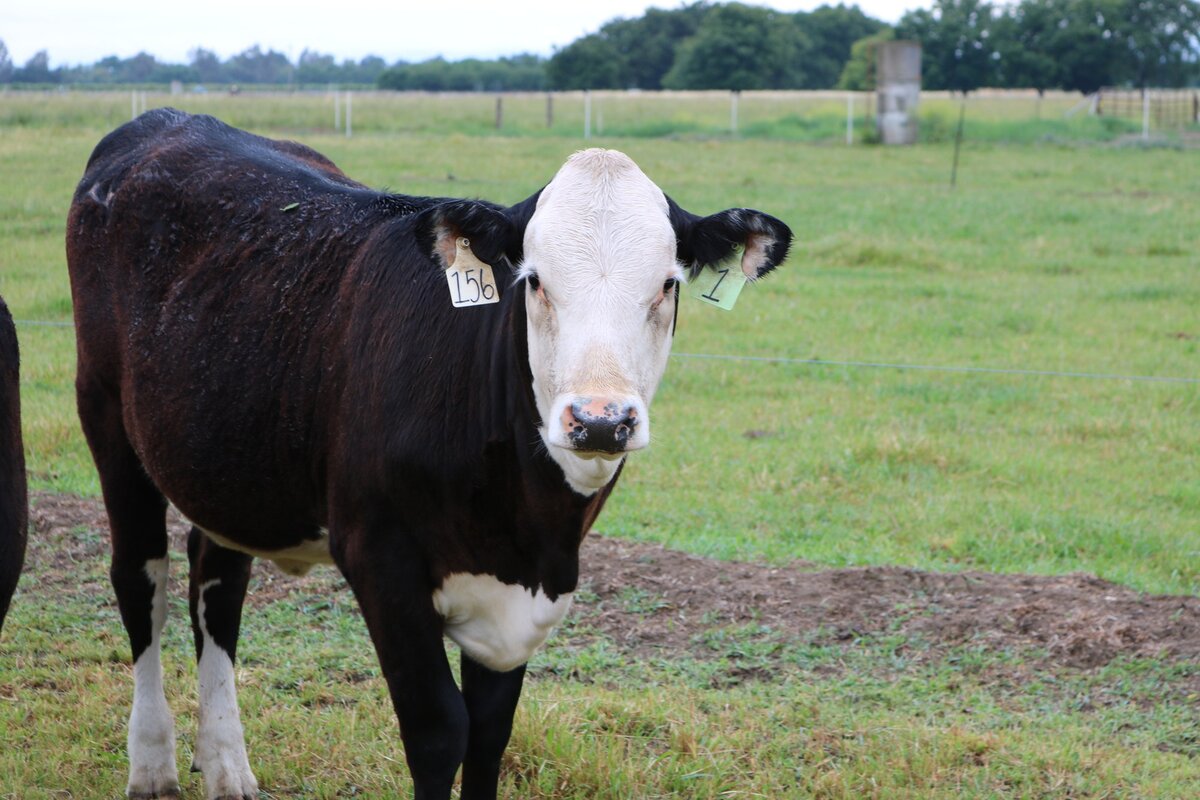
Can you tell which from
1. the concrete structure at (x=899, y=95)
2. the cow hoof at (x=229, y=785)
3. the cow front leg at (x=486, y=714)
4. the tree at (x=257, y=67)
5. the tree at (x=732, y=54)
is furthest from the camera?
the tree at (x=257, y=67)

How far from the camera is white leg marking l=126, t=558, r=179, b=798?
14.3 ft

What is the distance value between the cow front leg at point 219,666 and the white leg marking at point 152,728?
0.34 feet

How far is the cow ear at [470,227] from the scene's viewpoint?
3354 mm

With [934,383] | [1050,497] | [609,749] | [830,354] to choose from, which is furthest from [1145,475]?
[609,749]

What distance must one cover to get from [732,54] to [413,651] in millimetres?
63823

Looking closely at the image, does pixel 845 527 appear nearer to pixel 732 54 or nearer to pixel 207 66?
pixel 732 54

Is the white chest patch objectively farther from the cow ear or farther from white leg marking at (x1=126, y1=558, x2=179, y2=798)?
white leg marking at (x1=126, y1=558, x2=179, y2=798)

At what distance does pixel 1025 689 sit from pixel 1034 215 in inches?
536

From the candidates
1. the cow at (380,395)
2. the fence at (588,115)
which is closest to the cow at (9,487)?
the cow at (380,395)

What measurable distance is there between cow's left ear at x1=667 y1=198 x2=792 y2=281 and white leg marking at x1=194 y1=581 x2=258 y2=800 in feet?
6.76

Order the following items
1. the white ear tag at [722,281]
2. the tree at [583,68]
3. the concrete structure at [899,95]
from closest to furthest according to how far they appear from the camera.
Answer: the white ear tag at [722,281], the concrete structure at [899,95], the tree at [583,68]

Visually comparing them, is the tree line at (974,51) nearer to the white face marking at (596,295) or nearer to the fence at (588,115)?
the fence at (588,115)

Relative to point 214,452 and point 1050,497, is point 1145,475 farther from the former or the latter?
point 214,452

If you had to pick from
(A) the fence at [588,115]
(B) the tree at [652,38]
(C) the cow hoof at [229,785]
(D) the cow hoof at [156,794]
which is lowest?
(D) the cow hoof at [156,794]
